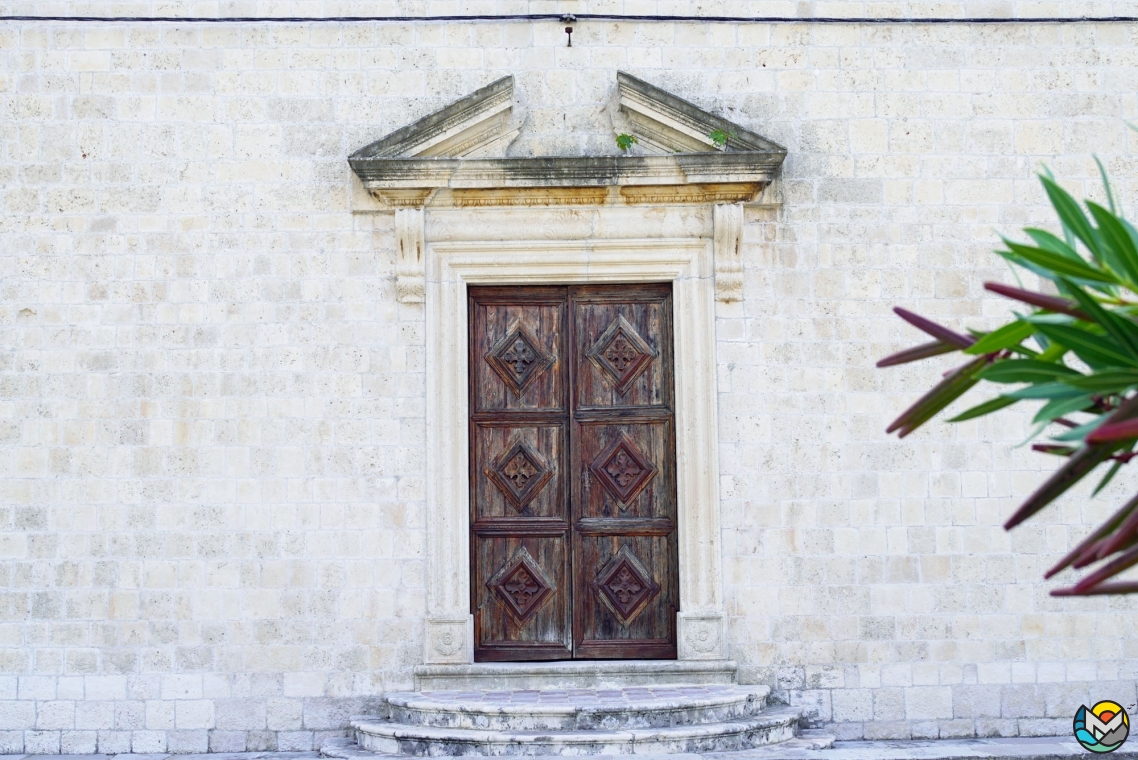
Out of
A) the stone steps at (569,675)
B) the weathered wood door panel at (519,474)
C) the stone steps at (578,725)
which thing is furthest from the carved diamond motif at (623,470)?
the stone steps at (578,725)

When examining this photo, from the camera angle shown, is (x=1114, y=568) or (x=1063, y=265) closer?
(x=1114, y=568)

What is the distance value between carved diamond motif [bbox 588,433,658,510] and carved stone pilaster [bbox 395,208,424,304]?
1.38 m

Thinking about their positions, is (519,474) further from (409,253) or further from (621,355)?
(409,253)

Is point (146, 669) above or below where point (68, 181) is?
below

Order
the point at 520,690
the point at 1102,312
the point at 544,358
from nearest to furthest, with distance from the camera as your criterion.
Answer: the point at 1102,312
the point at 520,690
the point at 544,358

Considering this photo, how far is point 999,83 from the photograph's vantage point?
21.6 ft

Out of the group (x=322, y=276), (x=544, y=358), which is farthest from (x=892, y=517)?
(x=322, y=276)

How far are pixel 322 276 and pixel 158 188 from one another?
41.4 inches

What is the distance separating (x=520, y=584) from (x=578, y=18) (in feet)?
10.6

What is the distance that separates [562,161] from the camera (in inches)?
249

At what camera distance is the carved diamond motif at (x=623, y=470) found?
660 centimetres

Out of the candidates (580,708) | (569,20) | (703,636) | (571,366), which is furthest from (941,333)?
(569,20)

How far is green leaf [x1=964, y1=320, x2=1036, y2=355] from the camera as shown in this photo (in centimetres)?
129

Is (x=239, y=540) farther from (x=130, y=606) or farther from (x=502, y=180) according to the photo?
(x=502, y=180)
